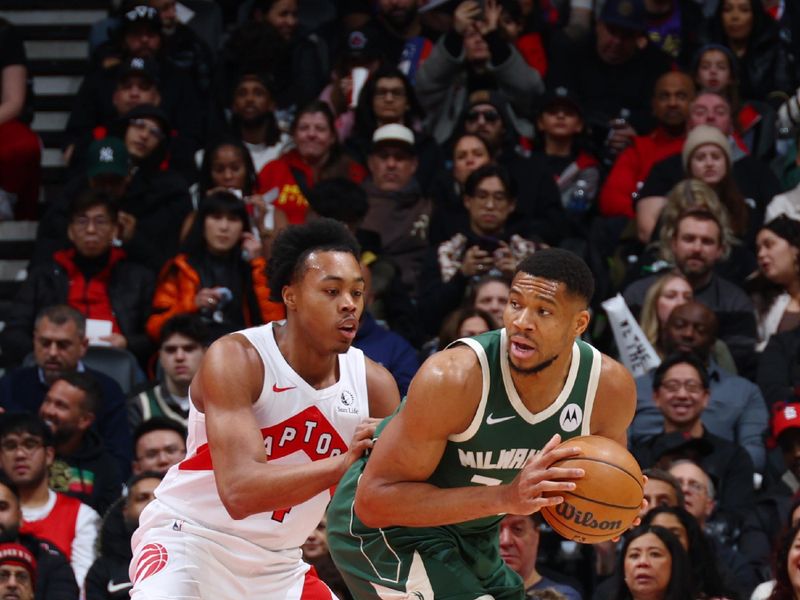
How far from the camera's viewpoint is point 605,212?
10742 mm

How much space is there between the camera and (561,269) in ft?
15.9

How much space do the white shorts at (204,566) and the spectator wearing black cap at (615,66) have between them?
22.4 ft

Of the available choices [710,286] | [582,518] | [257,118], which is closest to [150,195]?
[257,118]

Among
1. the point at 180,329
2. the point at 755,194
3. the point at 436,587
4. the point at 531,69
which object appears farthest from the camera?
the point at 531,69

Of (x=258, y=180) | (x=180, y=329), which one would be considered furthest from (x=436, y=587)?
(x=258, y=180)

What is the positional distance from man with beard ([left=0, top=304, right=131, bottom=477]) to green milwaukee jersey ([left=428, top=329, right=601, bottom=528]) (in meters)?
4.38

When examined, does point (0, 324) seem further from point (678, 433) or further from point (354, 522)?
point (354, 522)

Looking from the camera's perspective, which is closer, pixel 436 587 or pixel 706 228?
pixel 436 587

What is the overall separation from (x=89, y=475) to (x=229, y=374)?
12.2 feet

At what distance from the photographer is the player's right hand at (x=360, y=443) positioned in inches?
193

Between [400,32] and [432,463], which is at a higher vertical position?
[400,32]

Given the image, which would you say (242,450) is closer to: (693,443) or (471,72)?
(693,443)

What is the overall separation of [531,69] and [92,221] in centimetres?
362


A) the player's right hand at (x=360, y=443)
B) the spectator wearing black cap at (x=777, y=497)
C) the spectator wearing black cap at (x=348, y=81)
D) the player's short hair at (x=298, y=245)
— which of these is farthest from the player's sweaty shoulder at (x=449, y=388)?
the spectator wearing black cap at (x=348, y=81)
